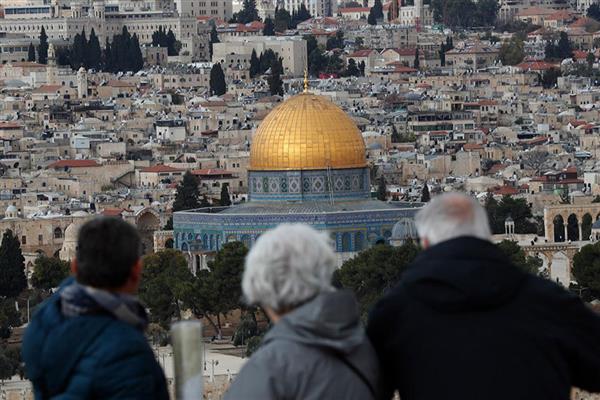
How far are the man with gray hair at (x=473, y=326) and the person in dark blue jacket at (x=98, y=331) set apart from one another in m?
0.90

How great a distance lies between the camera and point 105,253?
9867mm

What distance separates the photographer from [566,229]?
215 ft

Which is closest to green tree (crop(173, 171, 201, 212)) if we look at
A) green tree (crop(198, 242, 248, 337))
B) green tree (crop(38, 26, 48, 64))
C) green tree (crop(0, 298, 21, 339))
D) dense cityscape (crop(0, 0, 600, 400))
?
dense cityscape (crop(0, 0, 600, 400))

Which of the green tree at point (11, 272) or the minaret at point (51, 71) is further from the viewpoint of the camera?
the minaret at point (51, 71)

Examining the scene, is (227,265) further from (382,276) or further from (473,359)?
(473,359)

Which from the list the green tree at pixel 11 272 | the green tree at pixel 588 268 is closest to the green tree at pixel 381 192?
the green tree at pixel 11 272

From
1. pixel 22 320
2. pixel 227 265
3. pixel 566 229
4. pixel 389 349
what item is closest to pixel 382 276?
pixel 227 265

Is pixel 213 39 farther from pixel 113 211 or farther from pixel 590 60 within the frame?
pixel 113 211

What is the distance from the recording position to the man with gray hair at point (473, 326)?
995 cm

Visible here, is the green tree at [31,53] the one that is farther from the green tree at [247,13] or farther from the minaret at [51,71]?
the green tree at [247,13]

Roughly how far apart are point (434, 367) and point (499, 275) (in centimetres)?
42

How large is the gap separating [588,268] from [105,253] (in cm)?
4201

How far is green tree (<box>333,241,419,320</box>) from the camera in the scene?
163 ft

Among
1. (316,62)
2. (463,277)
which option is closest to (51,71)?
(316,62)
